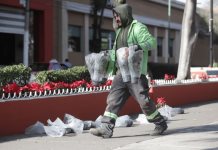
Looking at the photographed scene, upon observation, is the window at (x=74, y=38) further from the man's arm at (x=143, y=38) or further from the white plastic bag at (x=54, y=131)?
the man's arm at (x=143, y=38)

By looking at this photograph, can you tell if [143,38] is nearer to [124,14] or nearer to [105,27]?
[124,14]

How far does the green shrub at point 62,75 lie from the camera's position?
12387 millimetres

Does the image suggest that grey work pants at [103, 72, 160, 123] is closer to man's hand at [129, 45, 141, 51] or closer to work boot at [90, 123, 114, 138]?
work boot at [90, 123, 114, 138]

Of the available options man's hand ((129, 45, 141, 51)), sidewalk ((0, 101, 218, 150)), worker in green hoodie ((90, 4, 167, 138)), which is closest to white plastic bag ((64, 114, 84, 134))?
sidewalk ((0, 101, 218, 150))

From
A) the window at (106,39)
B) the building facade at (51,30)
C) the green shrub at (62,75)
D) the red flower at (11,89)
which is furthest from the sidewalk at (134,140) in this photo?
the window at (106,39)

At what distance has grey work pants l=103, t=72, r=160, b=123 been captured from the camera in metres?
8.70

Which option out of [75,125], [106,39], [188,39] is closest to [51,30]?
[106,39]

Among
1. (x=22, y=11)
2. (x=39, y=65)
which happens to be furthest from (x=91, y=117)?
(x=22, y=11)

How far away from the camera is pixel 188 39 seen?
18953 mm

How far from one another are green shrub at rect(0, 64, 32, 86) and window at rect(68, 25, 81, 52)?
982 inches

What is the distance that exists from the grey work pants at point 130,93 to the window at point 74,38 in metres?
28.4

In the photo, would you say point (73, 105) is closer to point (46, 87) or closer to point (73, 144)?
point (46, 87)

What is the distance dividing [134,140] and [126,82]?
37.9 inches

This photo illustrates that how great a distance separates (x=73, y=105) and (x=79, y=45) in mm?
27819
